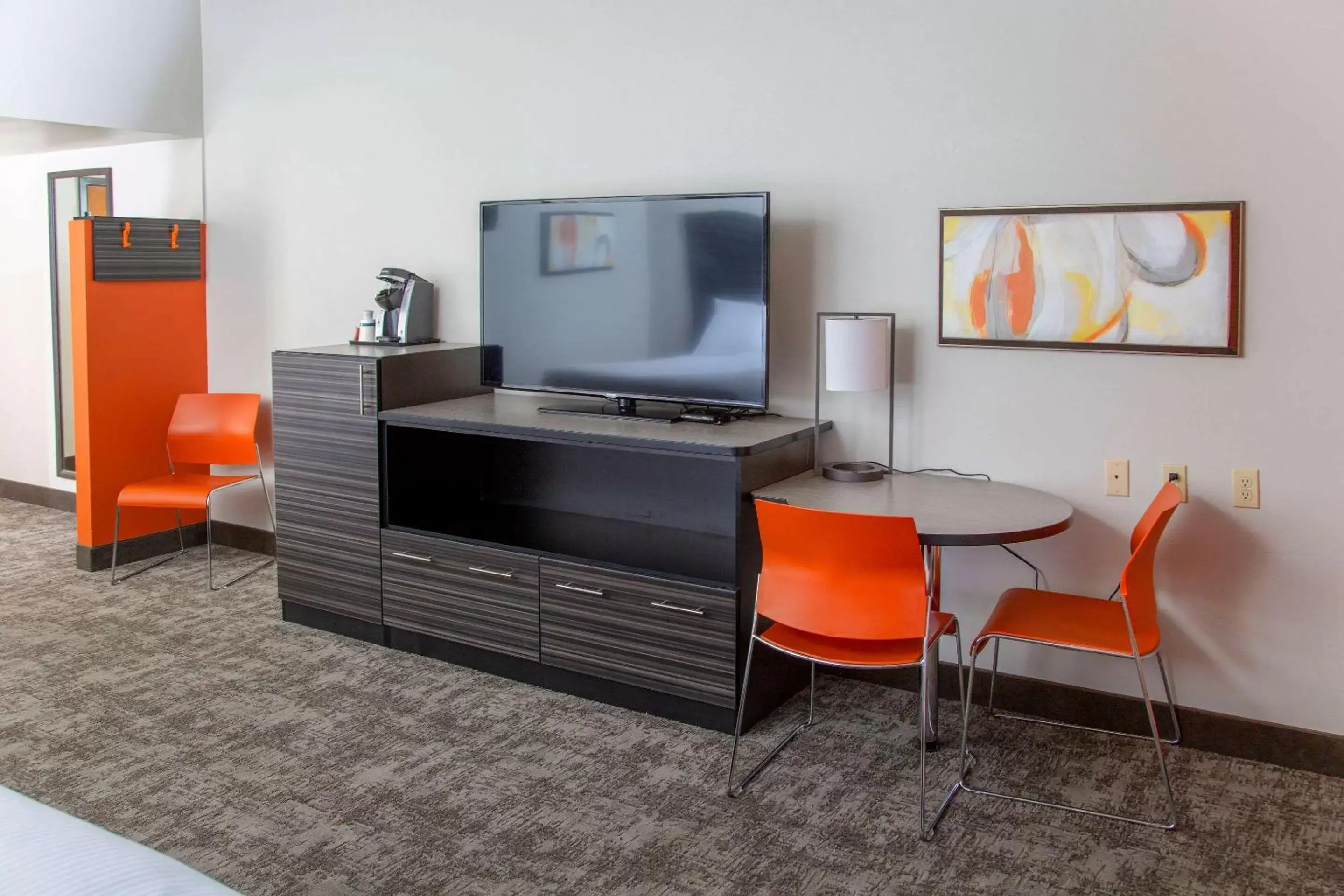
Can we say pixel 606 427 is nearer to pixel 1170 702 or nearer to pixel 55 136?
pixel 1170 702

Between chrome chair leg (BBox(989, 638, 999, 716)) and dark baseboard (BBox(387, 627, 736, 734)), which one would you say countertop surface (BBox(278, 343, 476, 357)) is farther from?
chrome chair leg (BBox(989, 638, 999, 716))

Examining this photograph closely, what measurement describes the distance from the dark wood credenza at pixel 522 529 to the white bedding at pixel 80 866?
6.44ft

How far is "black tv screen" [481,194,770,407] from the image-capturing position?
3561mm

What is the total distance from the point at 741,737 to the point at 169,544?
10.6 feet

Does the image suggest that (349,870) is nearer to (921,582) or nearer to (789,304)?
(921,582)

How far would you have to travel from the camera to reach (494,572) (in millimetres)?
3725

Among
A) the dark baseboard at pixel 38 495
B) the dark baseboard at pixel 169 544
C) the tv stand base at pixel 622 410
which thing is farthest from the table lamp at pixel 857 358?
the dark baseboard at pixel 38 495

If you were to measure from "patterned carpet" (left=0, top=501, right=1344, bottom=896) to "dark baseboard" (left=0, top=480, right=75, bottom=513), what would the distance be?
2299 mm

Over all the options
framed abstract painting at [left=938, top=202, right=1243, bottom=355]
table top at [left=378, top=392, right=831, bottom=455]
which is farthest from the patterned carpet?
framed abstract painting at [left=938, top=202, right=1243, bottom=355]

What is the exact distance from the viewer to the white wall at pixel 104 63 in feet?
15.1

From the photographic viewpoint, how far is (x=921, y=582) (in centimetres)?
273

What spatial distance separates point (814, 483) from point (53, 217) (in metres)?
4.44

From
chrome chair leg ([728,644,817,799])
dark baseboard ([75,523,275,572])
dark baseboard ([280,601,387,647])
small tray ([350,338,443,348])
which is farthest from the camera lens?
dark baseboard ([75,523,275,572])

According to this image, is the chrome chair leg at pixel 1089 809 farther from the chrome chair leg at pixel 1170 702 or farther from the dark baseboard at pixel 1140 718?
the dark baseboard at pixel 1140 718
